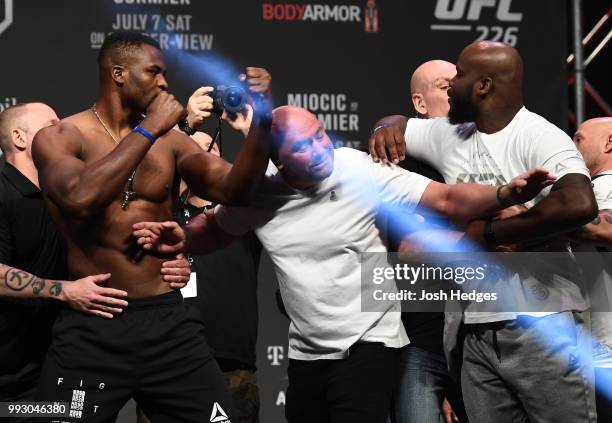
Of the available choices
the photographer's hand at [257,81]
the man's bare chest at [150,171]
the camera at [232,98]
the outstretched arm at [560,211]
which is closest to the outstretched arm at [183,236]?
the man's bare chest at [150,171]

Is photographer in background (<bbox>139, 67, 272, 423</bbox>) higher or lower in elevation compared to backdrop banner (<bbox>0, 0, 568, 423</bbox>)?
lower

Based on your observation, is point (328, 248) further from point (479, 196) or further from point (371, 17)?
point (371, 17)

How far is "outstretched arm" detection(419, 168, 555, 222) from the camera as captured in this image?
113 inches

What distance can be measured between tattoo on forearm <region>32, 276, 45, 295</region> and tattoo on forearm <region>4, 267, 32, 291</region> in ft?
0.08

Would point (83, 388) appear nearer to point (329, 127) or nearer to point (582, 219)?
point (582, 219)

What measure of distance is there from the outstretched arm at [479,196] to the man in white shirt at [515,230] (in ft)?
0.22

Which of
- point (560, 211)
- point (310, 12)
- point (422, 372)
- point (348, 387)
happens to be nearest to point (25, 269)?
point (348, 387)

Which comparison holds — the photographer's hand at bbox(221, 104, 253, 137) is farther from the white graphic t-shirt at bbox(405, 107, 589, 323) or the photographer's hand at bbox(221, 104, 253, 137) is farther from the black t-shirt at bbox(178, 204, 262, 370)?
the white graphic t-shirt at bbox(405, 107, 589, 323)

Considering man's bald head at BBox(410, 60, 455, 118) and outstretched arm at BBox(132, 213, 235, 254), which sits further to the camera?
man's bald head at BBox(410, 60, 455, 118)

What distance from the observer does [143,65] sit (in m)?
3.35

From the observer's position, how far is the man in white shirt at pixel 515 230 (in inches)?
118

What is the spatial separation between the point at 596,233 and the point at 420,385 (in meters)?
0.87

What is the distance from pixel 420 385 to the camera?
372cm

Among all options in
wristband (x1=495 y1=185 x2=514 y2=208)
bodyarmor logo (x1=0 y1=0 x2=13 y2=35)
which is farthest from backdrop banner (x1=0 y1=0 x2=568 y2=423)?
wristband (x1=495 y1=185 x2=514 y2=208)
